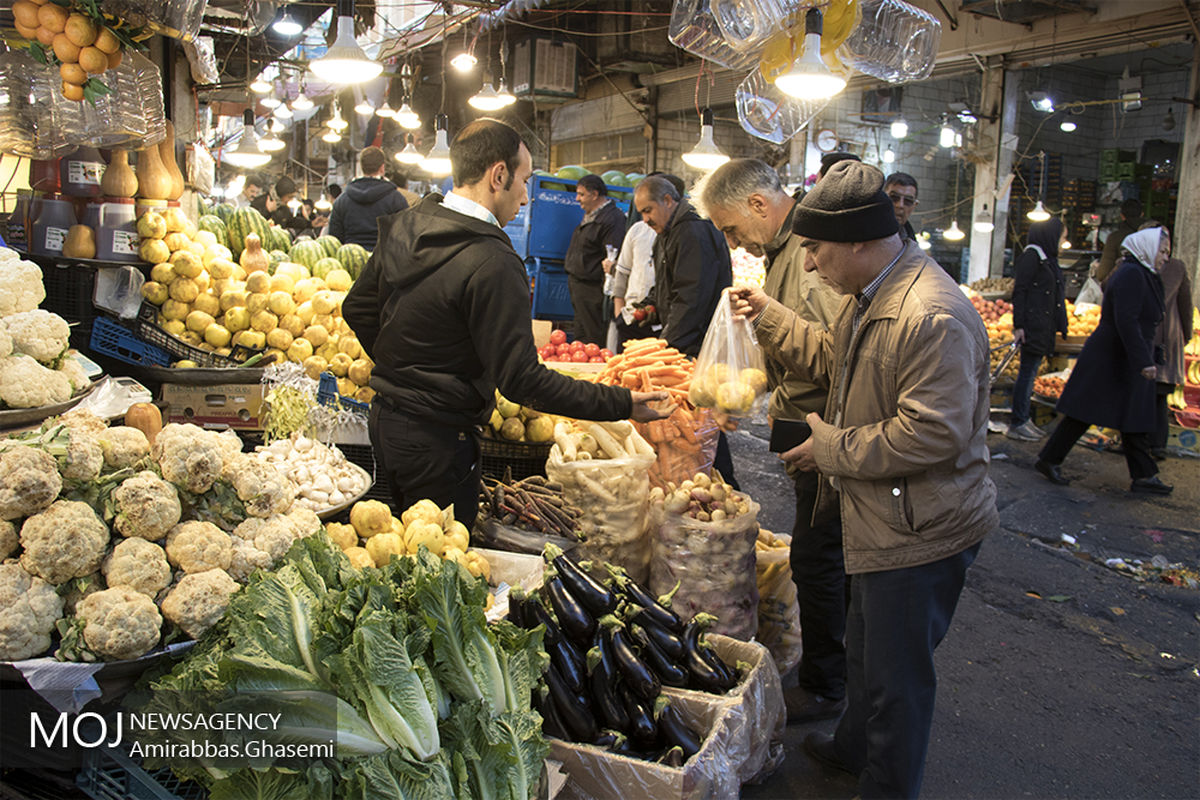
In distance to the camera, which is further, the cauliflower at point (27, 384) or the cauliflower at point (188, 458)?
the cauliflower at point (27, 384)

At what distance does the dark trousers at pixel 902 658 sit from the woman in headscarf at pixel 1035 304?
284 inches

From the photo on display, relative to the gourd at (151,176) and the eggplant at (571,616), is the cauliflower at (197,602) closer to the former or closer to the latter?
the eggplant at (571,616)

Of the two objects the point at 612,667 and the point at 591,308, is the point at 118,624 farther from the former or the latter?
the point at 591,308

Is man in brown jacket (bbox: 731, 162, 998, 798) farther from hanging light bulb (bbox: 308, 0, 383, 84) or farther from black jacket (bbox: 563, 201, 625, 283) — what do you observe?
black jacket (bbox: 563, 201, 625, 283)

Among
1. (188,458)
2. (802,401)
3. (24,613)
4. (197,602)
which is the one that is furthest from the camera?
(802,401)

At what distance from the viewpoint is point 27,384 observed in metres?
2.62

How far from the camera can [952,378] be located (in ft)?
7.66

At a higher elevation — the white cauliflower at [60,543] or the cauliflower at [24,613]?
the white cauliflower at [60,543]

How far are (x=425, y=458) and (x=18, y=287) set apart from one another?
1500 mm

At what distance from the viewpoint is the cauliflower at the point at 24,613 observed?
1712 mm

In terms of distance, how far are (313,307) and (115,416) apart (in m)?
1.96

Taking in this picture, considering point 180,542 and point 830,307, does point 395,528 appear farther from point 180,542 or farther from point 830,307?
point 830,307

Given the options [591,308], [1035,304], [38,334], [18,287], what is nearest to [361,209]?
[591,308]

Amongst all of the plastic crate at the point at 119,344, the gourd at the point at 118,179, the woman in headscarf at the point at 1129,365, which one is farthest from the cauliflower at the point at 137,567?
the woman in headscarf at the point at 1129,365
